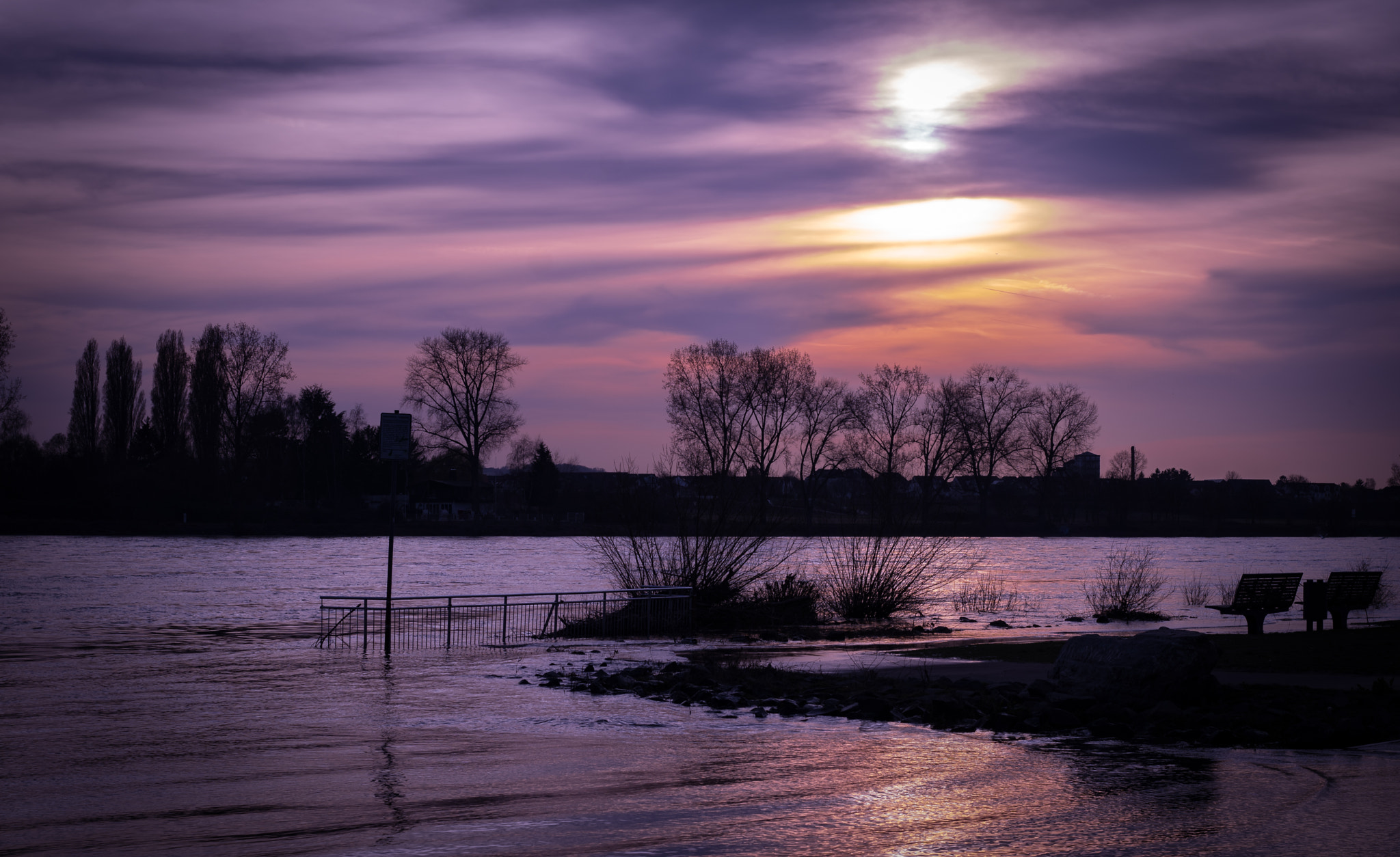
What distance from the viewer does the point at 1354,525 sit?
157 m

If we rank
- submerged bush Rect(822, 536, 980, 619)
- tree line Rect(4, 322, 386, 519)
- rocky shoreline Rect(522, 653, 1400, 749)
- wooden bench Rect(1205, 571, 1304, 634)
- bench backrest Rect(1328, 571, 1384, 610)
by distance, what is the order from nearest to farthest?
rocky shoreline Rect(522, 653, 1400, 749) < wooden bench Rect(1205, 571, 1304, 634) < bench backrest Rect(1328, 571, 1384, 610) < submerged bush Rect(822, 536, 980, 619) < tree line Rect(4, 322, 386, 519)

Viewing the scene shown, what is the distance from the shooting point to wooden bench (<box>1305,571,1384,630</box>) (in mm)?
23719

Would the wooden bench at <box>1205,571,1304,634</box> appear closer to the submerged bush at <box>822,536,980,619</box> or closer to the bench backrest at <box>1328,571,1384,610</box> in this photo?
the bench backrest at <box>1328,571,1384,610</box>

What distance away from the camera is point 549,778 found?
1014cm

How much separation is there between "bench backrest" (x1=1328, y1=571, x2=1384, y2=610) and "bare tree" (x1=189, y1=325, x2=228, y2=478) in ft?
305

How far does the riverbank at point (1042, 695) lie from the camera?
12.1 m

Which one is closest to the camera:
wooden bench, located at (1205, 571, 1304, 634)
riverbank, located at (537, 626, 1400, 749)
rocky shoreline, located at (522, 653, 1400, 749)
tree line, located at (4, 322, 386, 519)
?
rocky shoreline, located at (522, 653, 1400, 749)

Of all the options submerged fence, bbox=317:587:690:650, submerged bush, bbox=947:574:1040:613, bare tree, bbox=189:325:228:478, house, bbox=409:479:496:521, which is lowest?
submerged bush, bbox=947:574:1040:613

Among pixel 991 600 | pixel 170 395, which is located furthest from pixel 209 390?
pixel 991 600

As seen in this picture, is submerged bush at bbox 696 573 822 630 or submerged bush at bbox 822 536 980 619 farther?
submerged bush at bbox 822 536 980 619

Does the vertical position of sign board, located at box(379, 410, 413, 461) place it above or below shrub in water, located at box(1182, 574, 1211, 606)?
above

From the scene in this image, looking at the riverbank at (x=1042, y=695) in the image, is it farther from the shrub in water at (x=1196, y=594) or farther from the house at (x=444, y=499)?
the house at (x=444, y=499)

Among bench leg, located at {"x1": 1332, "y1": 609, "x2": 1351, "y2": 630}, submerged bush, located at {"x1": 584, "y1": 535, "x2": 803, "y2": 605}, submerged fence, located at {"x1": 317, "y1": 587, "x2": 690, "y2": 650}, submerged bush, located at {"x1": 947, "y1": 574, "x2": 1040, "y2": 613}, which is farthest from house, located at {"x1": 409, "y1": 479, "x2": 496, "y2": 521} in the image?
bench leg, located at {"x1": 1332, "y1": 609, "x2": 1351, "y2": 630}

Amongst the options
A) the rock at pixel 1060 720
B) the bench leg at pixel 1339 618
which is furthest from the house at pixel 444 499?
the rock at pixel 1060 720
